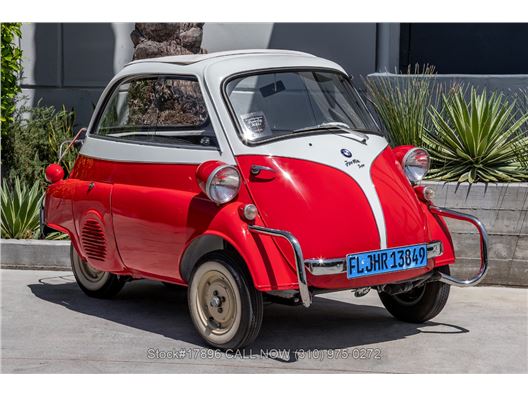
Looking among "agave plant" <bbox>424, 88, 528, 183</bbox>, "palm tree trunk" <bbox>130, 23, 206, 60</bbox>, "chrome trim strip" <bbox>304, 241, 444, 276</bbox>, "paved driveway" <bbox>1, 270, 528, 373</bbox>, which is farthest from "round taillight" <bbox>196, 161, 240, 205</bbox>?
"palm tree trunk" <bbox>130, 23, 206, 60</bbox>

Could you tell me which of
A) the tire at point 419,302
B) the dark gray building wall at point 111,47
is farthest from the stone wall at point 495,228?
the dark gray building wall at point 111,47

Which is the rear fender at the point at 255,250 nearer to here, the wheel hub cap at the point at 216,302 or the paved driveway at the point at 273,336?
the wheel hub cap at the point at 216,302

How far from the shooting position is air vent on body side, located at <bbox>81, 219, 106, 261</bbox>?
24.3 ft

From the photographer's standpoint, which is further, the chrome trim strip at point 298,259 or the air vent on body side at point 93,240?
the air vent on body side at point 93,240

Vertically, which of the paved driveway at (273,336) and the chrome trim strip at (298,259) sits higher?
the chrome trim strip at (298,259)

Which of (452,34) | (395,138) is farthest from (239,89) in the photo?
(452,34)

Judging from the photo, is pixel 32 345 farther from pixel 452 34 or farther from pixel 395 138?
pixel 452 34

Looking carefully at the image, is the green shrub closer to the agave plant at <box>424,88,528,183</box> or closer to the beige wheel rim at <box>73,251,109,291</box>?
the beige wheel rim at <box>73,251,109,291</box>

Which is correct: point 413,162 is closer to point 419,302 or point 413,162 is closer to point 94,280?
point 419,302

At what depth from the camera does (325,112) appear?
700 cm

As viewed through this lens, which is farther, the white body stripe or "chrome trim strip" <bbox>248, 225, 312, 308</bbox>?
the white body stripe

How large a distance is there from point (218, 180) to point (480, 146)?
10.8 ft

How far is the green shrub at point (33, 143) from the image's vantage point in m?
10.9

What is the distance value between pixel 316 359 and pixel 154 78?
239cm
